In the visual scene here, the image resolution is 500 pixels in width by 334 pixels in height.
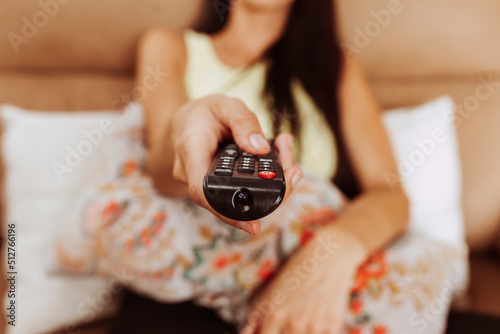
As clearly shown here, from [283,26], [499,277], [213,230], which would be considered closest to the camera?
[213,230]

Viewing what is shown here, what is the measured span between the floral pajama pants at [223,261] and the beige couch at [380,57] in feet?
0.82

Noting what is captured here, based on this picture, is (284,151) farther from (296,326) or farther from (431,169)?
(431,169)

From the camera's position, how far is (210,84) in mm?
422

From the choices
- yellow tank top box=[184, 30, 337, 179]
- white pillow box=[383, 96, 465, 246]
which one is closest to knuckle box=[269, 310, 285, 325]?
yellow tank top box=[184, 30, 337, 179]

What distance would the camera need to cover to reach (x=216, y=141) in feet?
0.77

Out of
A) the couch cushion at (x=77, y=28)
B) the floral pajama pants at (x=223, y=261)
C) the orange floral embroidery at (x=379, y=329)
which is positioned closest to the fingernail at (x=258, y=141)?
the floral pajama pants at (x=223, y=261)

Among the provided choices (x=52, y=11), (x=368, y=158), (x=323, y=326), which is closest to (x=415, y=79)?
(x=368, y=158)

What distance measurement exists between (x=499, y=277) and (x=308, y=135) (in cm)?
43

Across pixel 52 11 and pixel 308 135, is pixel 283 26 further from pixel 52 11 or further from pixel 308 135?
pixel 52 11

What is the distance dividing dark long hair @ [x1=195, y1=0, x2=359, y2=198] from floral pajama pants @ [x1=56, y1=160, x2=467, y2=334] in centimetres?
11

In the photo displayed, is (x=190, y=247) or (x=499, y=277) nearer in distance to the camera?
(x=190, y=247)

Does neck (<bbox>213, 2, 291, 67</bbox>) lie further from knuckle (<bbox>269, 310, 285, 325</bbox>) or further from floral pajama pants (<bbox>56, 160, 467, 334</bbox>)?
knuckle (<bbox>269, 310, 285, 325</bbox>)

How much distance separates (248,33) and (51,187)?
1.10 ft

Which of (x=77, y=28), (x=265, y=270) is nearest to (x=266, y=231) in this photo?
(x=265, y=270)
